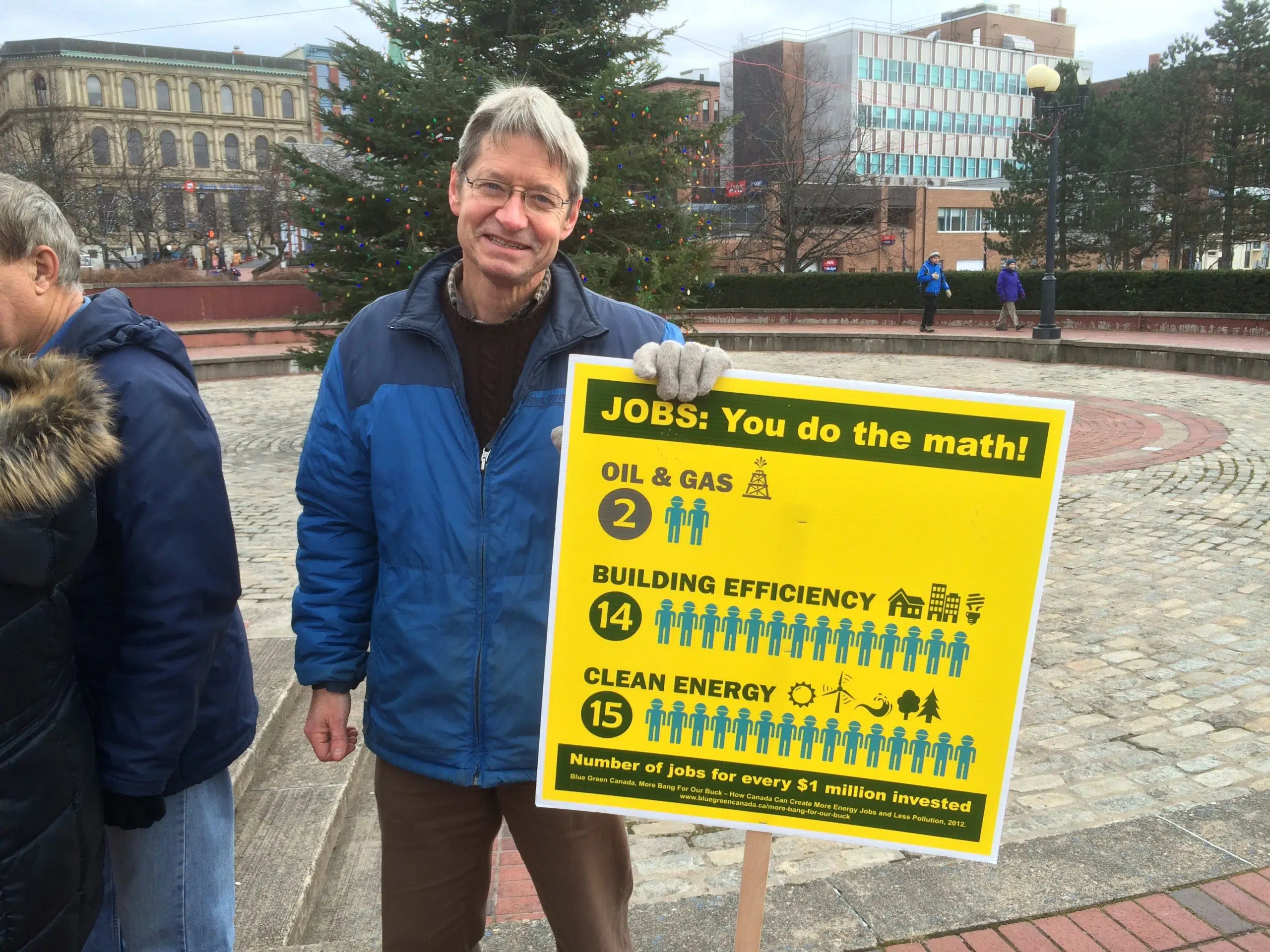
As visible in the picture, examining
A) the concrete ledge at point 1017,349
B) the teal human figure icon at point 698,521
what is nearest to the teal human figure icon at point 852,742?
the teal human figure icon at point 698,521

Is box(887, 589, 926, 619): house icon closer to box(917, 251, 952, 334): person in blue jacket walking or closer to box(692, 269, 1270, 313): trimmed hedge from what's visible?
box(692, 269, 1270, 313): trimmed hedge

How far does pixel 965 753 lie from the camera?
1.97 metres

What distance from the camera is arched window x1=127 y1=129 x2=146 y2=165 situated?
53.9 metres

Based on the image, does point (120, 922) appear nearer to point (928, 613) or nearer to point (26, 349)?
point (26, 349)

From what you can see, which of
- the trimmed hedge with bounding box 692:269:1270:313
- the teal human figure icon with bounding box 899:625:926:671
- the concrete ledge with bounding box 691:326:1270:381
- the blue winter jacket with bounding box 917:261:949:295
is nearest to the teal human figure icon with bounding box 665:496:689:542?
the teal human figure icon with bounding box 899:625:926:671

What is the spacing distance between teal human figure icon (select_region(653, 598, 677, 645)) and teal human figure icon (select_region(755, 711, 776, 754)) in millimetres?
238

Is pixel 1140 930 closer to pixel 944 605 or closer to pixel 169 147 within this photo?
pixel 944 605

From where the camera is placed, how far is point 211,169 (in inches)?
3209

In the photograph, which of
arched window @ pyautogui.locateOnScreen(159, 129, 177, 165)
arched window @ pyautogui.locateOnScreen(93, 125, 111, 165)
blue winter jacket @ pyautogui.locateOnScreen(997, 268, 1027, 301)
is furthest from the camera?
arched window @ pyautogui.locateOnScreen(159, 129, 177, 165)

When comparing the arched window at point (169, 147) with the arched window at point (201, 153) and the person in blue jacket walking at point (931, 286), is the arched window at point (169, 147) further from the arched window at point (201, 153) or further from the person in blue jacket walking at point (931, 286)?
the person in blue jacket walking at point (931, 286)

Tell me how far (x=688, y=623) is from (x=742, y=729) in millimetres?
238

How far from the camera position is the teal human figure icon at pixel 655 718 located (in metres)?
2.01

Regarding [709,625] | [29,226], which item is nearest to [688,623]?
[709,625]

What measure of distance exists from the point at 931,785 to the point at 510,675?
87cm
